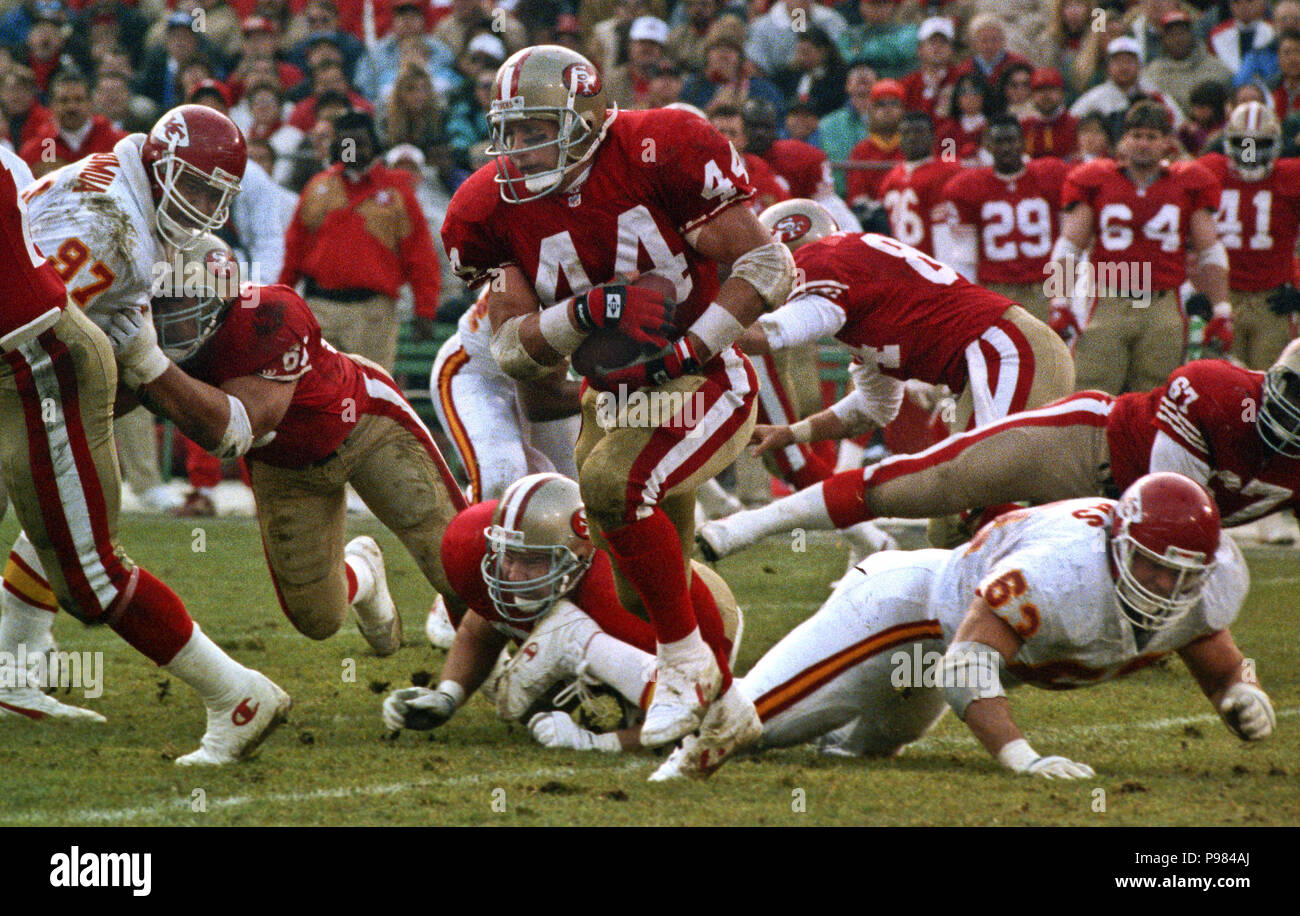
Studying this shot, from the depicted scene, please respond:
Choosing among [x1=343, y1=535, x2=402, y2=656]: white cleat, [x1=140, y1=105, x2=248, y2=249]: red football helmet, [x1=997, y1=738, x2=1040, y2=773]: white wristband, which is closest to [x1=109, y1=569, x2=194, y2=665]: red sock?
[x1=140, y1=105, x2=248, y2=249]: red football helmet

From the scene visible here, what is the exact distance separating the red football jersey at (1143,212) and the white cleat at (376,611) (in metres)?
4.33

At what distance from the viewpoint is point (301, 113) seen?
10.8 metres

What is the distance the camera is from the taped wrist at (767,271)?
12.5 ft

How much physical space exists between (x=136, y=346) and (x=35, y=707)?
111 cm

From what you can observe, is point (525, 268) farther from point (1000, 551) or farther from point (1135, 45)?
point (1135, 45)

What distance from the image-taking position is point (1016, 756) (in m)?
3.86

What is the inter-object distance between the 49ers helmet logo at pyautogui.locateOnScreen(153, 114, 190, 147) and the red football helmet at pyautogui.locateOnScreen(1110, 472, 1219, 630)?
94.5 inches

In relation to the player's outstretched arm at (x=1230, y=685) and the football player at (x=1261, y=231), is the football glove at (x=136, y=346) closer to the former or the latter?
the player's outstretched arm at (x=1230, y=685)

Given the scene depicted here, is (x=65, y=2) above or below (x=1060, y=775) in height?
above

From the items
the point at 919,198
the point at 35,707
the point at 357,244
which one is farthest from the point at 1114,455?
the point at 357,244

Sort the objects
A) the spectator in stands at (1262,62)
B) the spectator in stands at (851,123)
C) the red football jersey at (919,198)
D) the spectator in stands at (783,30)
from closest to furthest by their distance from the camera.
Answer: the red football jersey at (919,198) → the spectator in stands at (1262,62) → the spectator in stands at (851,123) → the spectator in stands at (783,30)

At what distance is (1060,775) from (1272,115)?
5855 mm

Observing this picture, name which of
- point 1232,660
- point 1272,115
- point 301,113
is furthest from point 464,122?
point 1232,660

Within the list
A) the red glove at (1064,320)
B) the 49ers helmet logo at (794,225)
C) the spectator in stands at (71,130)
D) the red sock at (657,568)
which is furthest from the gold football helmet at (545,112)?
the spectator in stands at (71,130)
